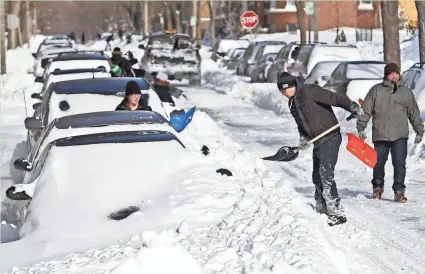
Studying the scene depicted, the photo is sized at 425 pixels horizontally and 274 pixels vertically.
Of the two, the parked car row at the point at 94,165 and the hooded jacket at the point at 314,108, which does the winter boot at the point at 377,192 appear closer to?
the hooded jacket at the point at 314,108

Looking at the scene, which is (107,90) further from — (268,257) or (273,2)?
(273,2)

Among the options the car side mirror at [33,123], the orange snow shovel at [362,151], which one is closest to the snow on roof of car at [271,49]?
the car side mirror at [33,123]

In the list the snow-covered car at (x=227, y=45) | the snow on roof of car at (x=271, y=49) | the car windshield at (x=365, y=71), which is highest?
the car windshield at (x=365, y=71)

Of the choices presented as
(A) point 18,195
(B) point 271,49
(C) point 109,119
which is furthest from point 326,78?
(B) point 271,49

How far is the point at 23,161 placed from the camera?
8430 millimetres

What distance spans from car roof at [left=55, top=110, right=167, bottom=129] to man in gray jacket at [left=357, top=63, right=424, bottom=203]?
2564 millimetres

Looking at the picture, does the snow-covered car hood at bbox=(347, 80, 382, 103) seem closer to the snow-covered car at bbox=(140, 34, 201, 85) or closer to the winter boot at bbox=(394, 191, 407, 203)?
the winter boot at bbox=(394, 191, 407, 203)

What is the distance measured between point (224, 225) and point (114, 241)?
0.83 metres

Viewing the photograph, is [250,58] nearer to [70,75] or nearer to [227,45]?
[227,45]

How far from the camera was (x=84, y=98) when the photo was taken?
1174cm

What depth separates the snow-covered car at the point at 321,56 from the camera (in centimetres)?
2539

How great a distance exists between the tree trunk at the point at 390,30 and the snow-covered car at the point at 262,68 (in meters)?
8.45

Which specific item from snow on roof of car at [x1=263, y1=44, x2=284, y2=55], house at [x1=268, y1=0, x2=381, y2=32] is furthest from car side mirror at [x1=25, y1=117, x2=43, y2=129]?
house at [x1=268, y1=0, x2=381, y2=32]

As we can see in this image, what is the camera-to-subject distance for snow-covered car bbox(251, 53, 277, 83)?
101 feet
